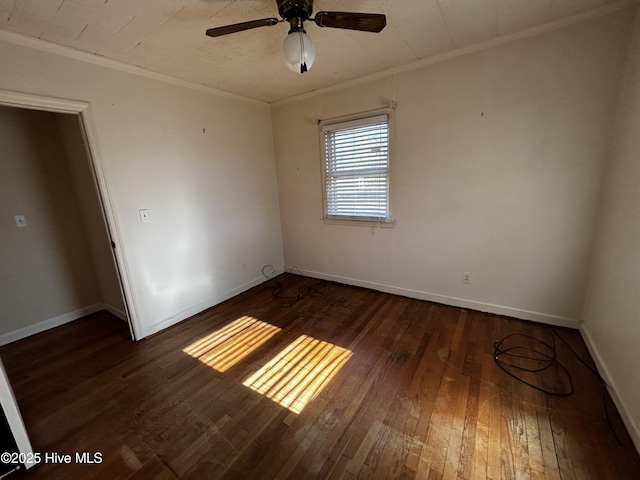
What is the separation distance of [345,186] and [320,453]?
2663 millimetres

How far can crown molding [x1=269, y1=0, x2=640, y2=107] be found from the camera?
72.4 inches

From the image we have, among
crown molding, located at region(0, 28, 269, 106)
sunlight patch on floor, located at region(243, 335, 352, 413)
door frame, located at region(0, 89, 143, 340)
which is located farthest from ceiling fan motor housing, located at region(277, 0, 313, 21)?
sunlight patch on floor, located at region(243, 335, 352, 413)

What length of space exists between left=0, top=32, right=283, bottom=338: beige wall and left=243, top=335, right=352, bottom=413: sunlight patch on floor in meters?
1.40

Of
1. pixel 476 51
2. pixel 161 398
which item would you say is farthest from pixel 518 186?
pixel 161 398

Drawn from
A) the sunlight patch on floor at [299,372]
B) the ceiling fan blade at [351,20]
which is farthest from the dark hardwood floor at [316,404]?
→ the ceiling fan blade at [351,20]

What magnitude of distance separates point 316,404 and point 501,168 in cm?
252

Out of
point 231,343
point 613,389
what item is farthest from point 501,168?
point 231,343

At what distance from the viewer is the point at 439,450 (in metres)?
1.40

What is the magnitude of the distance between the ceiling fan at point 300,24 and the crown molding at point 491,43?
1.35 meters

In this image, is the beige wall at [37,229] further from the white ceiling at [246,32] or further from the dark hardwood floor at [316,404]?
the white ceiling at [246,32]

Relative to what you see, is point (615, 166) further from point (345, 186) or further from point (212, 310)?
point (212, 310)

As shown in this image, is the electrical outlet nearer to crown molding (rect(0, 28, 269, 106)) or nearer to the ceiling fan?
crown molding (rect(0, 28, 269, 106))

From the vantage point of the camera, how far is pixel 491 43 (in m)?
2.22

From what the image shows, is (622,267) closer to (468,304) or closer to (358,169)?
(468,304)
